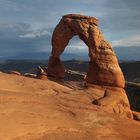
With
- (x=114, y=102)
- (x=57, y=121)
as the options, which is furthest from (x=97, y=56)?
(x=57, y=121)

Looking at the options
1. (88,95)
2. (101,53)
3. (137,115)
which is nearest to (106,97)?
(88,95)

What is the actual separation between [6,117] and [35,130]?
0.61 m

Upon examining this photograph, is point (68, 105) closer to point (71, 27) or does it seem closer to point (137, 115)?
point (137, 115)

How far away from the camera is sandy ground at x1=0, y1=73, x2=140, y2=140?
23.8 feet

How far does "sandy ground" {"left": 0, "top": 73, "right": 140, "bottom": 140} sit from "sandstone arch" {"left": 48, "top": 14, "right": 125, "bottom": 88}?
3.08m

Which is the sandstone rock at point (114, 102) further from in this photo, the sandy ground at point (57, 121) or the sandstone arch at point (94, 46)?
the sandy ground at point (57, 121)

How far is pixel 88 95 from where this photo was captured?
11.4 meters

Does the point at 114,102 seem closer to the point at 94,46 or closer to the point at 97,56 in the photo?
the point at 97,56

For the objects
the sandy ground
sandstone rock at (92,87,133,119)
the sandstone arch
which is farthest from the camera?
the sandstone arch

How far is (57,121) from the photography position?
7.95 m

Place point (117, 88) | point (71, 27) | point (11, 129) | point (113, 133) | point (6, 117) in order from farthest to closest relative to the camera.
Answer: point (71, 27) < point (117, 88) < point (113, 133) < point (6, 117) < point (11, 129)

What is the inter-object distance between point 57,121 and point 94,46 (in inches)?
241

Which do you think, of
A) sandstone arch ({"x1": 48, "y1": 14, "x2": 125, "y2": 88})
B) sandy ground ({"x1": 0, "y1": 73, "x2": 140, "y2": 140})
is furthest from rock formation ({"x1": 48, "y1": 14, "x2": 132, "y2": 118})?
sandy ground ({"x1": 0, "y1": 73, "x2": 140, "y2": 140})

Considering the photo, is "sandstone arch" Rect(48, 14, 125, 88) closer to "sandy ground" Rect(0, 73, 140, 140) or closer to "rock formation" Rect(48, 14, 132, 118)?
"rock formation" Rect(48, 14, 132, 118)
